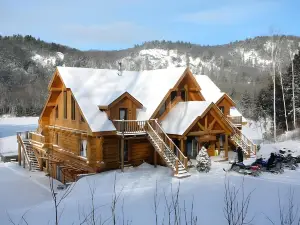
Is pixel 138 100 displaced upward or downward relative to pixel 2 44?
downward

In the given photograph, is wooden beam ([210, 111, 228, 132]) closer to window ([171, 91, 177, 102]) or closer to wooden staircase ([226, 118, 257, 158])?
wooden staircase ([226, 118, 257, 158])

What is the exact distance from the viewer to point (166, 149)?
19.6 metres

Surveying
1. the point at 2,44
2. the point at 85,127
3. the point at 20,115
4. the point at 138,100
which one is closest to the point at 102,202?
the point at 85,127

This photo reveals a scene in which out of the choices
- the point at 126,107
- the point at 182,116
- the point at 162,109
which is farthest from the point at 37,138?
the point at 182,116

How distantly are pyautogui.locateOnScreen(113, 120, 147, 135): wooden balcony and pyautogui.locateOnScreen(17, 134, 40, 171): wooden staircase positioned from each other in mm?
11472

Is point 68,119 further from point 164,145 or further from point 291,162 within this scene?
point 291,162

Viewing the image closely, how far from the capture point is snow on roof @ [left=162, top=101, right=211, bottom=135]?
2017cm

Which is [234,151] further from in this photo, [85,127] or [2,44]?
[2,44]

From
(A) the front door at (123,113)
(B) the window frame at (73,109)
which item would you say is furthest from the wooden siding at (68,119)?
(A) the front door at (123,113)

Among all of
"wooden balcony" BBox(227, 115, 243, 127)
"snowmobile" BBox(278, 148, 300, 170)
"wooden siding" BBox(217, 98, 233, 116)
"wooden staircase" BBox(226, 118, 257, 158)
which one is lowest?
"snowmobile" BBox(278, 148, 300, 170)

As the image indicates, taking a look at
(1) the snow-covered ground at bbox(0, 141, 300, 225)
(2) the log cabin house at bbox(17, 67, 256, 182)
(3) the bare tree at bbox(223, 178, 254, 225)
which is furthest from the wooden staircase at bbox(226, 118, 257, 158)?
(3) the bare tree at bbox(223, 178, 254, 225)

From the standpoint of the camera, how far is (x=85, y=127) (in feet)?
66.4

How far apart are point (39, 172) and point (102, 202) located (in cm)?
1521

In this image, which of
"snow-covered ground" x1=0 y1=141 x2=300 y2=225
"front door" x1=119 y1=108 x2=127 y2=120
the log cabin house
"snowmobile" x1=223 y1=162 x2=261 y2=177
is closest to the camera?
"snow-covered ground" x1=0 y1=141 x2=300 y2=225
